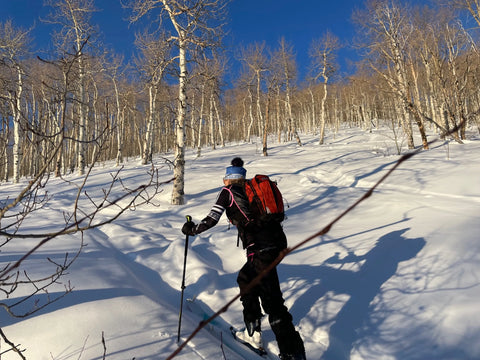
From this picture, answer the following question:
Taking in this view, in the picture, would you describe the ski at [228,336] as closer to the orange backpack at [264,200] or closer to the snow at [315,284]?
the snow at [315,284]

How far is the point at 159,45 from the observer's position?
882cm

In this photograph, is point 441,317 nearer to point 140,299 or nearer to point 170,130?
point 140,299

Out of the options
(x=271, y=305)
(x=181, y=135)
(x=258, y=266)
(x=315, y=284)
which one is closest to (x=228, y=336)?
(x=271, y=305)

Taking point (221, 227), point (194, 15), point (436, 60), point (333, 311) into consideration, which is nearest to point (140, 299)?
point (333, 311)

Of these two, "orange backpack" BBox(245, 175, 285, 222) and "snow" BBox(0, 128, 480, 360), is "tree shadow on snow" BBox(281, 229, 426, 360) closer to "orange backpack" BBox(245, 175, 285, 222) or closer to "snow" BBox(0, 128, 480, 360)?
"snow" BBox(0, 128, 480, 360)

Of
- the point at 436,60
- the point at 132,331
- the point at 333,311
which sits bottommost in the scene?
the point at 333,311

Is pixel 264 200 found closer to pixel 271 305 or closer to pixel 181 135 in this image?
pixel 271 305

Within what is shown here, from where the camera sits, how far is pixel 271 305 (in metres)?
2.65

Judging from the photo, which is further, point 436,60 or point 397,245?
point 436,60

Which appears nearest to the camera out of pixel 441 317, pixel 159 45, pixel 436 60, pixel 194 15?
pixel 441 317

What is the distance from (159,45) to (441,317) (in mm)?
9505

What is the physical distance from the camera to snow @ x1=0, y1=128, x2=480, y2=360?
7.48 ft

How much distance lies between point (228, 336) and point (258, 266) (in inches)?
35.2

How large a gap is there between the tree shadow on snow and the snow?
0.01 metres
